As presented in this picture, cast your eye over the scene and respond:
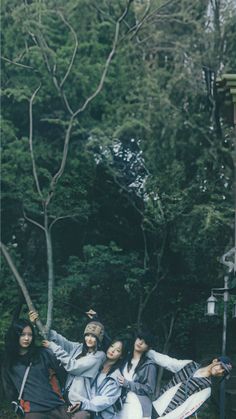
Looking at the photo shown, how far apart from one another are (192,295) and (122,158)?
121 inches

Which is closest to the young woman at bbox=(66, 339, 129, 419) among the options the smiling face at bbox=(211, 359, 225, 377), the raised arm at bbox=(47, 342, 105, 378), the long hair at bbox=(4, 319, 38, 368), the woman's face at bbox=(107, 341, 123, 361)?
the woman's face at bbox=(107, 341, 123, 361)

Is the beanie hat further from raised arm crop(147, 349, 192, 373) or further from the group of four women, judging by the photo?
raised arm crop(147, 349, 192, 373)

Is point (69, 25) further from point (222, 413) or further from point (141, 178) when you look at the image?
point (222, 413)

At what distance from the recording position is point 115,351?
8.17 meters

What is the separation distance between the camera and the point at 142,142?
14.4 m

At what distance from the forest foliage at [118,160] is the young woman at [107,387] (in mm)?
5066

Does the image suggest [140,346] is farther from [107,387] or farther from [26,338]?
[26,338]

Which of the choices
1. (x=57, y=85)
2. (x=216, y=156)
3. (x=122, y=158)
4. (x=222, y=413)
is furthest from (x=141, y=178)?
(x=222, y=413)

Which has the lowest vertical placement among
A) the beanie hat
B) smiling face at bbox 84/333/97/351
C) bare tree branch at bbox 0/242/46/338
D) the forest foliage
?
smiling face at bbox 84/333/97/351

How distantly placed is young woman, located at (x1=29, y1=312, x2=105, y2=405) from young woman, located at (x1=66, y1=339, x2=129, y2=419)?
80 mm

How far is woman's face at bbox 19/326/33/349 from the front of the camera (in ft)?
26.2

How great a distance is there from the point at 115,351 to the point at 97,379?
40 centimetres

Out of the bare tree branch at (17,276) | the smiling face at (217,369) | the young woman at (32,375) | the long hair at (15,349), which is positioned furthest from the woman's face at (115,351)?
the bare tree branch at (17,276)

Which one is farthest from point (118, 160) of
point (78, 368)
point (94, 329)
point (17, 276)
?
point (78, 368)
